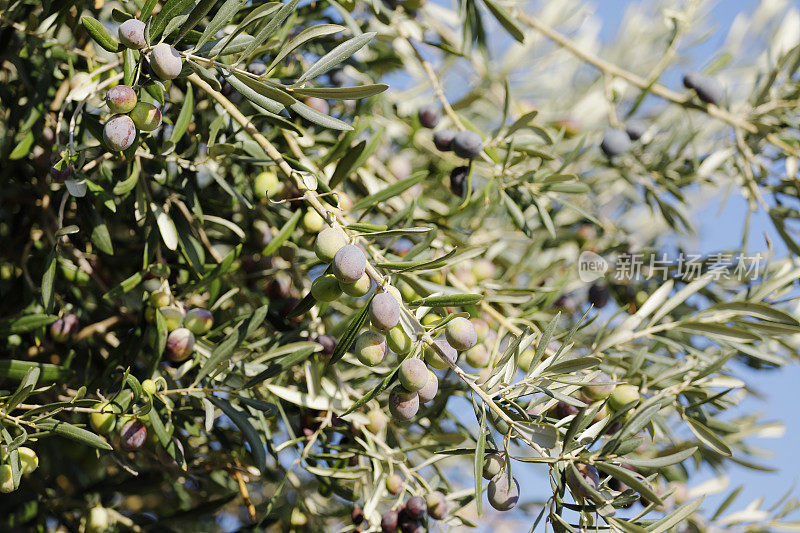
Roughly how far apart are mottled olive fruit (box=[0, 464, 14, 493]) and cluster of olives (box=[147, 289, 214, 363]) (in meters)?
0.26

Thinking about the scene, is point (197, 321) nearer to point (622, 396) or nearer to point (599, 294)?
point (622, 396)

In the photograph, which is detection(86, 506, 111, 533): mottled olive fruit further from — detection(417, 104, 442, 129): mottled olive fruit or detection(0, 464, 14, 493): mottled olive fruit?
detection(417, 104, 442, 129): mottled olive fruit

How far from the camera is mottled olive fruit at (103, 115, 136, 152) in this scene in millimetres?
881

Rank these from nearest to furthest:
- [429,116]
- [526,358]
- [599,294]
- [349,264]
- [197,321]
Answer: [349,264] < [197,321] < [526,358] < [429,116] < [599,294]

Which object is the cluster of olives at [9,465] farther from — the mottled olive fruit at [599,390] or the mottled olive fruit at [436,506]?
the mottled olive fruit at [599,390]

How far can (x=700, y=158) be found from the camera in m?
1.74

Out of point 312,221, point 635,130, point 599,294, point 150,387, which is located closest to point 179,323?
point 150,387

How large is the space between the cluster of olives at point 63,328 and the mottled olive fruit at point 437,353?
0.63 m

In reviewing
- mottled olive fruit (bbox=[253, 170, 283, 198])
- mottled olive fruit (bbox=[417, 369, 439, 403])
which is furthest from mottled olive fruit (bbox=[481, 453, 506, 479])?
mottled olive fruit (bbox=[253, 170, 283, 198])

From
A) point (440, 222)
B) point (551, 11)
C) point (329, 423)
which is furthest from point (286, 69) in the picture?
point (551, 11)

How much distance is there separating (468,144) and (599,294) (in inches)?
22.9

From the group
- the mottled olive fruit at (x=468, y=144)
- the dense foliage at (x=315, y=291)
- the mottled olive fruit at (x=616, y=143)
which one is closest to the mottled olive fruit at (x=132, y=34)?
the dense foliage at (x=315, y=291)

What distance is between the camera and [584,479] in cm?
87

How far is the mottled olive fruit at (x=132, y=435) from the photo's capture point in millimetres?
1038
